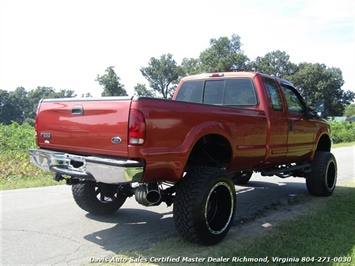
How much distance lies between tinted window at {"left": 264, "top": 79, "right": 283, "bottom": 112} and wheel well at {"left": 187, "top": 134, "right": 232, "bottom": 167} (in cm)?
124

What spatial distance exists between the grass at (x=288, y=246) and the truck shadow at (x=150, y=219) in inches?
11.5

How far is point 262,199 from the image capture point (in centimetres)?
648

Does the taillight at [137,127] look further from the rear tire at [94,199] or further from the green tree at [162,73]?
the green tree at [162,73]

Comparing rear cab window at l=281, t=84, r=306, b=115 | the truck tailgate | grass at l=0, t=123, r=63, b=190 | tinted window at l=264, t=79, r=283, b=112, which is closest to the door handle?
the truck tailgate

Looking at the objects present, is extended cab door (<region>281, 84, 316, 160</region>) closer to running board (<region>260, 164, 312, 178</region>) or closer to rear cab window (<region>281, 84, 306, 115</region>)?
rear cab window (<region>281, 84, 306, 115</region>)

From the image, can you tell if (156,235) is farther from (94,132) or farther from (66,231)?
(94,132)

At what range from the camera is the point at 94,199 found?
4984mm

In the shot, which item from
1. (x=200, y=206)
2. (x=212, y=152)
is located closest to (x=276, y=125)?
(x=212, y=152)

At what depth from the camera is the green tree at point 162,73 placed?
71188 mm

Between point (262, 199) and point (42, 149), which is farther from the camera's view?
point (262, 199)

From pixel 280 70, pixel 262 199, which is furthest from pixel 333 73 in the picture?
pixel 262 199

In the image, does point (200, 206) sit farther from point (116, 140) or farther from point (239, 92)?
point (239, 92)

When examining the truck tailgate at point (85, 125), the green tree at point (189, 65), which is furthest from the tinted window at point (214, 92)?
the green tree at point (189, 65)

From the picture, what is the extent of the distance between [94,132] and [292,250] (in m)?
2.49
